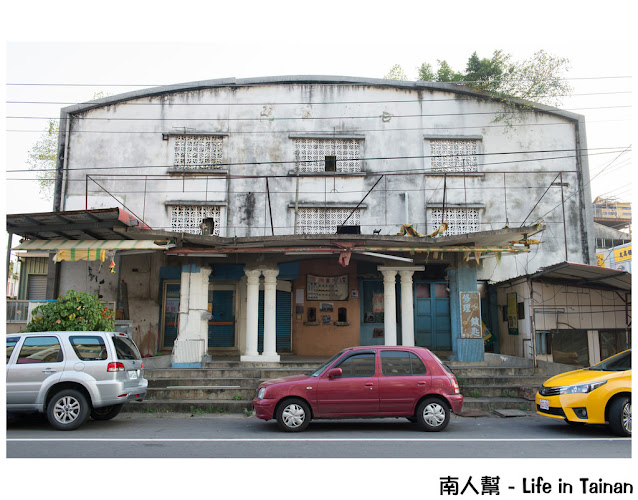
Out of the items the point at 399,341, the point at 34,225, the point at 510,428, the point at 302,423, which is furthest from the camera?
the point at 399,341

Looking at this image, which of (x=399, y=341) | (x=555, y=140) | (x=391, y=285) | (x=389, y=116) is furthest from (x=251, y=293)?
(x=555, y=140)

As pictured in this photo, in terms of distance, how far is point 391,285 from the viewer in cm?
1530

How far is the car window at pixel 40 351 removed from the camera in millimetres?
9719

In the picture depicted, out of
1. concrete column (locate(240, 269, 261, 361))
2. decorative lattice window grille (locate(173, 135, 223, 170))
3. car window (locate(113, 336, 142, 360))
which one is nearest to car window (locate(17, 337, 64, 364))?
car window (locate(113, 336, 142, 360))

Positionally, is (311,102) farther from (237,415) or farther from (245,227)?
(237,415)

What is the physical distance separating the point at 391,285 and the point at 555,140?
1027cm

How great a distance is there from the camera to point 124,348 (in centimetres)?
1045

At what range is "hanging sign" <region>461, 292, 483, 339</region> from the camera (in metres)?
15.0

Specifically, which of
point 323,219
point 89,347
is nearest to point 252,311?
point 89,347

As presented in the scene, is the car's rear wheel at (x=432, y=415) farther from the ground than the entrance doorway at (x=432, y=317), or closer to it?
closer to it

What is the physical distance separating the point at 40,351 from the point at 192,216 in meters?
10.7

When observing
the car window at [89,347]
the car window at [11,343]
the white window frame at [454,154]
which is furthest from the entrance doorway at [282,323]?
the car window at [11,343]

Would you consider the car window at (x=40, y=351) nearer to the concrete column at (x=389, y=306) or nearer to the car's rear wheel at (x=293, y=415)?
the car's rear wheel at (x=293, y=415)

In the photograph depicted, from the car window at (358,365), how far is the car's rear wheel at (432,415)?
105 centimetres
